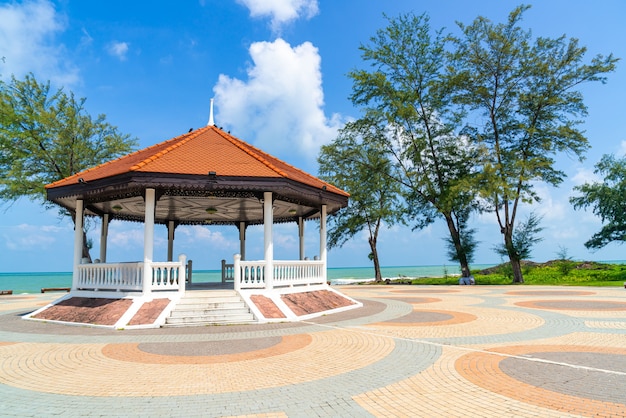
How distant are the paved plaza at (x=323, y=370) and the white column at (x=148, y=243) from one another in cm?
165

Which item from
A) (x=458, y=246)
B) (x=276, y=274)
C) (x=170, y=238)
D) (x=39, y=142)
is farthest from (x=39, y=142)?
(x=458, y=246)

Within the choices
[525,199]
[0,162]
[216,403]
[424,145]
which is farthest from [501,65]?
[0,162]

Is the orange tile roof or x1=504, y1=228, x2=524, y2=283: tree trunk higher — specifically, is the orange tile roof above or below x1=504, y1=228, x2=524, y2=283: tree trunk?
above

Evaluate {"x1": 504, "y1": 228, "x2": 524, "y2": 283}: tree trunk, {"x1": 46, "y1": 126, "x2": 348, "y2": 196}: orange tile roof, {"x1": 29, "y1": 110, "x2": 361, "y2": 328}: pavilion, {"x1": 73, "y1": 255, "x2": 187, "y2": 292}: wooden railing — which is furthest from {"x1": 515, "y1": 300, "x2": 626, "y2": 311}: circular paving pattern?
{"x1": 504, "y1": 228, "x2": 524, "y2": 283}: tree trunk

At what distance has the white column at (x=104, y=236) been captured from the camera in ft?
54.2

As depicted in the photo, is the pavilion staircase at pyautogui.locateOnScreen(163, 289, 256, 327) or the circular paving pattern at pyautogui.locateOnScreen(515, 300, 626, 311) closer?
the pavilion staircase at pyautogui.locateOnScreen(163, 289, 256, 327)

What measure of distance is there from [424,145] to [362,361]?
28348 mm

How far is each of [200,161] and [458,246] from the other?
83.7 feet

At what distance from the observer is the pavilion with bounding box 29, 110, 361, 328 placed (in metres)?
11.5

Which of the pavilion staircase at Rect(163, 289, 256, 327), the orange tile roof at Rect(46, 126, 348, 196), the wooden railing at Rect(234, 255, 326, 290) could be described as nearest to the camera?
the pavilion staircase at Rect(163, 289, 256, 327)

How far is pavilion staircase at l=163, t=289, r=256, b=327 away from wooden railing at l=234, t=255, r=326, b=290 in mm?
633

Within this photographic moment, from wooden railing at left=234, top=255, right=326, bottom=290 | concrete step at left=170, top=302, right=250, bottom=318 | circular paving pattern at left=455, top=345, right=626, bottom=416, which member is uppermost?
wooden railing at left=234, top=255, right=326, bottom=290

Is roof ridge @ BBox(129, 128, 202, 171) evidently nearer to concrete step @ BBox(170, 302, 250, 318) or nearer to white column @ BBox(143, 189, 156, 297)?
white column @ BBox(143, 189, 156, 297)

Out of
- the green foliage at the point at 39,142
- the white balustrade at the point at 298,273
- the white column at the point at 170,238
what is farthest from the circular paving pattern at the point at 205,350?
the green foliage at the point at 39,142
